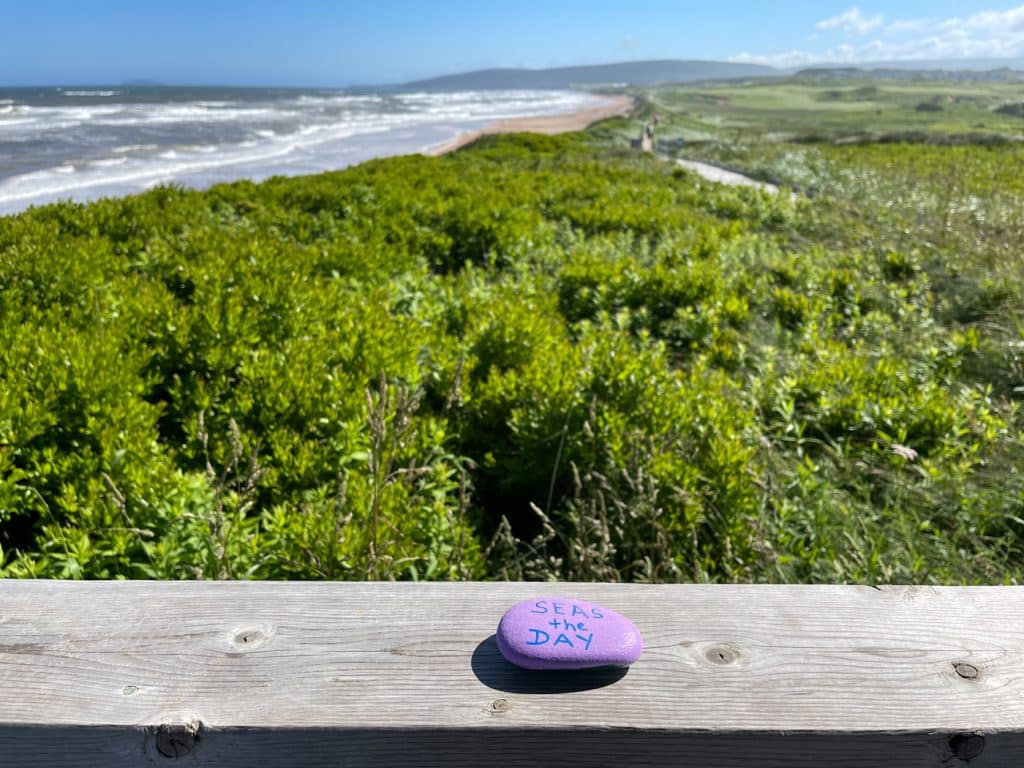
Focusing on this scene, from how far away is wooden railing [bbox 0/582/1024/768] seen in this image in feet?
3.36

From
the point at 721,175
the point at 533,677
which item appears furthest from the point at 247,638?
the point at 721,175

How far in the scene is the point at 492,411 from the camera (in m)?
3.82

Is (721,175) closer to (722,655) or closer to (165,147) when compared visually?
(722,655)

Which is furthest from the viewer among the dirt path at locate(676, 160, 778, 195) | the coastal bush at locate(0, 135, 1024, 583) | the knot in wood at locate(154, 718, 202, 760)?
the dirt path at locate(676, 160, 778, 195)

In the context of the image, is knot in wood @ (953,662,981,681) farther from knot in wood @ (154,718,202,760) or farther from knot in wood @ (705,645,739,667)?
knot in wood @ (154,718,202,760)

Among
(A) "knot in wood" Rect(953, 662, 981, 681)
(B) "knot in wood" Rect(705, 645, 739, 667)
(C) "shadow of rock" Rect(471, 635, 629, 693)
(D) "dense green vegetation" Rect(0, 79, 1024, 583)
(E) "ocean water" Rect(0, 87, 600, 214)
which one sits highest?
(E) "ocean water" Rect(0, 87, 600, 214)

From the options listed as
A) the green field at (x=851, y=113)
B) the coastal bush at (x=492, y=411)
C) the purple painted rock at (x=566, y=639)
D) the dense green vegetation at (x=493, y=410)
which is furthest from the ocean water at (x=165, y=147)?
the green field at (x=851, y=113)

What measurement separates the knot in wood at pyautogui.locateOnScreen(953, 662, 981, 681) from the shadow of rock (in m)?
0.55

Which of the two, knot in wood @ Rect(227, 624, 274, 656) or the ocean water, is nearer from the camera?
knot in wood @ Rect(227, 624, 274, 656)

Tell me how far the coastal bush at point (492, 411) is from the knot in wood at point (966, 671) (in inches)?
47.6

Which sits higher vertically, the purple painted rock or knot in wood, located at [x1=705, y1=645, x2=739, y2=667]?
the purple painted rock

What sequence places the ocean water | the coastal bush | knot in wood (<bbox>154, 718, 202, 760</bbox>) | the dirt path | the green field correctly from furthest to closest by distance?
the green field < the dirt path < the ocean water < the coastal bush < knot in wood (<bbox>154, 718, 202, 760</bbox>)

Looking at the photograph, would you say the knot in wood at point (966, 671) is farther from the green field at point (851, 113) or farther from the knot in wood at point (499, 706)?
the green field at point (851, 113)

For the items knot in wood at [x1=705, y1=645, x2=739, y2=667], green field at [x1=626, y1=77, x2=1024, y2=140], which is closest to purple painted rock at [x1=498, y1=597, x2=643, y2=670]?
knot in wood at [x1=705, y1=645, x2=739, y2=667]
